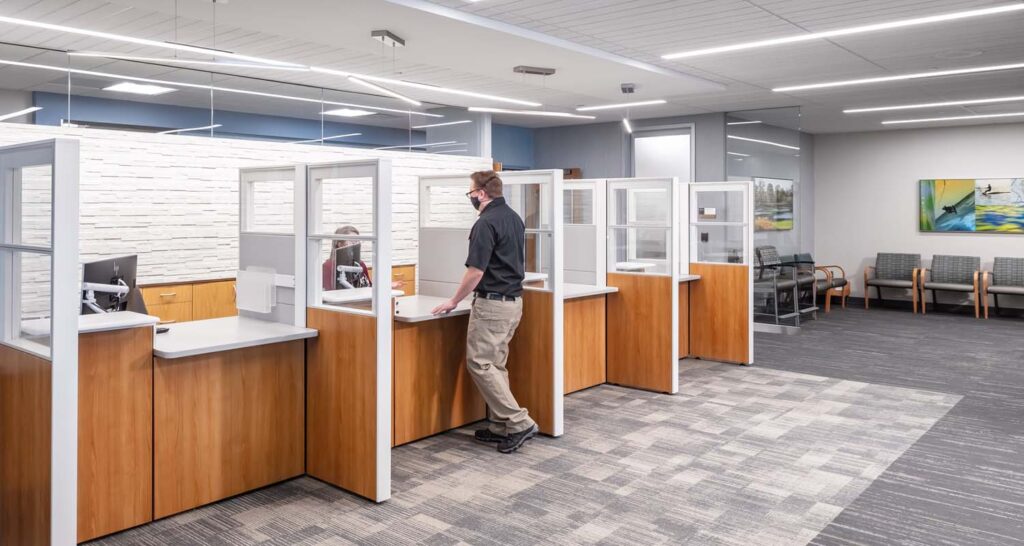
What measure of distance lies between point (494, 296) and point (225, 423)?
53.0 inches

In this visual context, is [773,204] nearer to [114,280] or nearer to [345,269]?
[345,269]

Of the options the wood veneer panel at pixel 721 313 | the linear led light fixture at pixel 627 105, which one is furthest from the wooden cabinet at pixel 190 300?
the linear led light fixture at pixel 627 105

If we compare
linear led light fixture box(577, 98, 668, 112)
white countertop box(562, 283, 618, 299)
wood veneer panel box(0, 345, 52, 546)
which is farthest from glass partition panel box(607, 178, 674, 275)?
wood veneer panel box(0, 345, 52, 546)

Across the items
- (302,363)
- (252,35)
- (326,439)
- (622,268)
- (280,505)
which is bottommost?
(280,505)

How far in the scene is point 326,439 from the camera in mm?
3301

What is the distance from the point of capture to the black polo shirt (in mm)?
3654

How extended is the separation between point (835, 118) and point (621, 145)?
2.49 meters

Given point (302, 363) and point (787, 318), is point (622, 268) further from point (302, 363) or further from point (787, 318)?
point (787, 318)


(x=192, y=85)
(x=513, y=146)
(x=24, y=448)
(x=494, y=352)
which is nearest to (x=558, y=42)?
(x=494, y=352)

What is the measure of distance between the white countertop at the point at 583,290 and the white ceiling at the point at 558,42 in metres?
1.64

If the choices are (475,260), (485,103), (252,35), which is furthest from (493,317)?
(485,103)

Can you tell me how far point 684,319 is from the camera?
617 cm

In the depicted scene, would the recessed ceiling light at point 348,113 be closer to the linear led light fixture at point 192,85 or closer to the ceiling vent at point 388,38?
the linear led light fixture at point 192,85

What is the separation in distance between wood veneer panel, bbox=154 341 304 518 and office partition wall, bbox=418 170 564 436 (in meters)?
1.20
